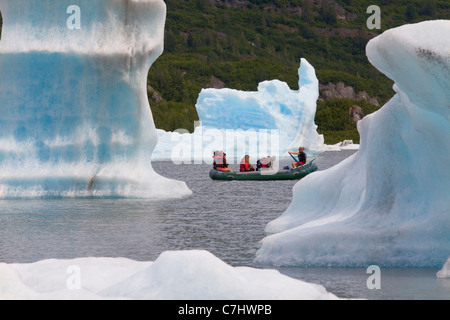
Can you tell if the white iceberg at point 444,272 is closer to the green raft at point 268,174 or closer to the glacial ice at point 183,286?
the glacial ice at point 183,286

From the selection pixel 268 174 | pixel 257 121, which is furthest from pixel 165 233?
pixel 257 121

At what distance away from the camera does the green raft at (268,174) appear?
27.5 meters

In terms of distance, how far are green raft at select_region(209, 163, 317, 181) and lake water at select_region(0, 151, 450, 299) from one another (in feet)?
15.4

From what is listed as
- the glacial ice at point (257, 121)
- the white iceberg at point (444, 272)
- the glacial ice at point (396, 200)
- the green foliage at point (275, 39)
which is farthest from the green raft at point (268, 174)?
the green foliage at point (275, 39)

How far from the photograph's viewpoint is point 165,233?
576 inches

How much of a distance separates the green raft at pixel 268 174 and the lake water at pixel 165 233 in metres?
4.70

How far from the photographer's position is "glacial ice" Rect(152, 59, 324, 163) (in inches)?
1673

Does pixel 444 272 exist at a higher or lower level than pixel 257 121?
lower

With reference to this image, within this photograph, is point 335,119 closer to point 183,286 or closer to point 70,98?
point 70,98

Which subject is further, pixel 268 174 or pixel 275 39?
pixel 275 39

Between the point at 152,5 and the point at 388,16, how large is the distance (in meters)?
120

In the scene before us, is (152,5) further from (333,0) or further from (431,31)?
(333,0)

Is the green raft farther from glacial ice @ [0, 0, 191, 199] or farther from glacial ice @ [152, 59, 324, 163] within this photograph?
glacial ice @ [152, 59, 324, 163]

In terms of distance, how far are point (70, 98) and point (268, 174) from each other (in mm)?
9659
